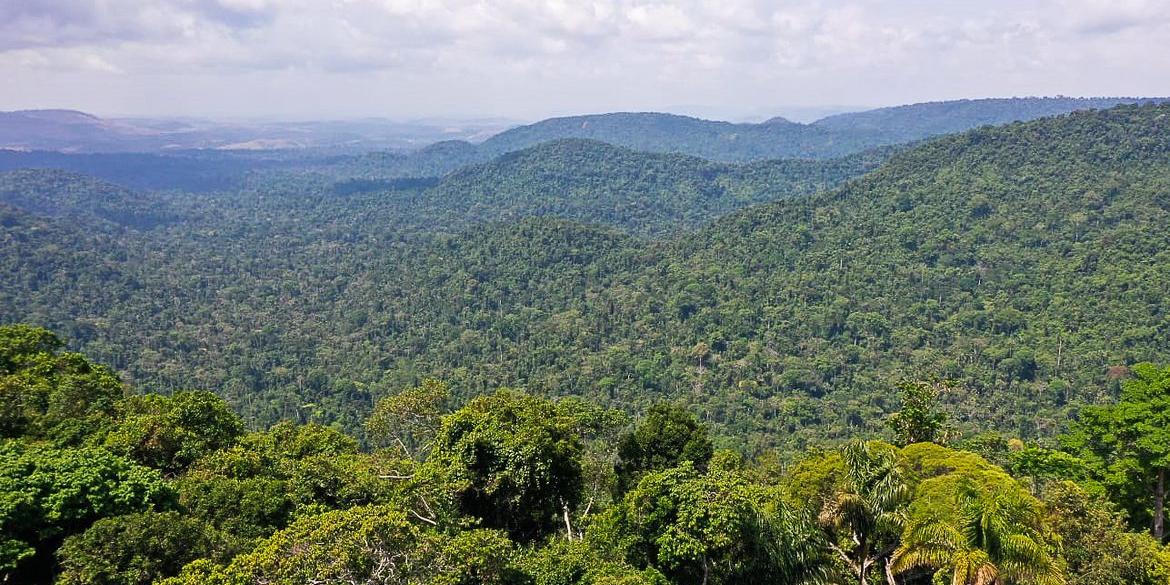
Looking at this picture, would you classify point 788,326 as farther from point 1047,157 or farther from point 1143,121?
point 1143,121

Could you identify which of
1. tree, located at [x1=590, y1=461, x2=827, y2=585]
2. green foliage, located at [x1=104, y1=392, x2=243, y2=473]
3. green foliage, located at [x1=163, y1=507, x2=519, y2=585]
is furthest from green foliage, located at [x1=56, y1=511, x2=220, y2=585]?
tree, located at [x1=590, y1=461, x2=827, y2=585]

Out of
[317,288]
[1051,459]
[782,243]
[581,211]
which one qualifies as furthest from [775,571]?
[581,211]

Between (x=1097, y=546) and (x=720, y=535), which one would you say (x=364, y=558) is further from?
(x=1097, y=546)

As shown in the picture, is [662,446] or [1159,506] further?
[662,446]

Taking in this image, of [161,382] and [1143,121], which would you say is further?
[1143,121]

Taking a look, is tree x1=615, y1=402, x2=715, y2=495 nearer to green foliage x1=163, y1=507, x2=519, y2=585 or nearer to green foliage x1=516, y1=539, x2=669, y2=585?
green foliage x1=516, y1=539, x2=669, y2=585

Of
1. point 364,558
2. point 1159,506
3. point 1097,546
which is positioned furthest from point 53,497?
point 1159,506
